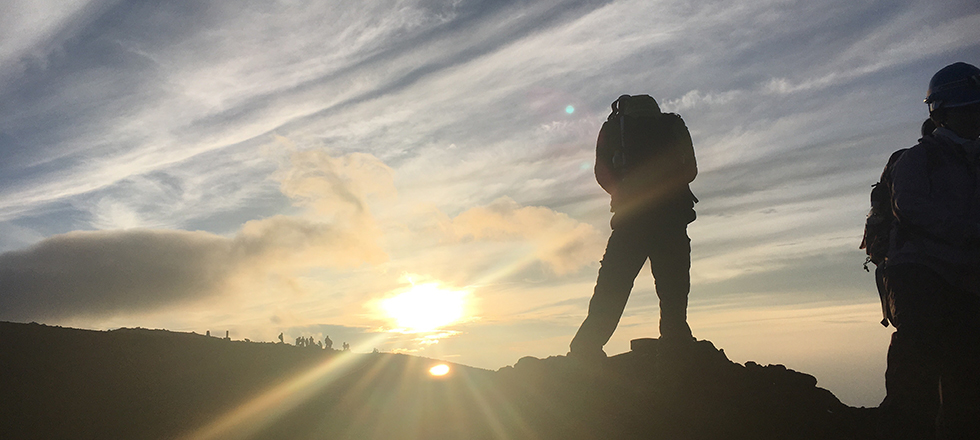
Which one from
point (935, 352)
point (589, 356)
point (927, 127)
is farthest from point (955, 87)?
point (589, 356)

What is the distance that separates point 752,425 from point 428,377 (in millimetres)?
4072

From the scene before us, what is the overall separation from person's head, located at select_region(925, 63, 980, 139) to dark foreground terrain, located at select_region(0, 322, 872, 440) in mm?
3481

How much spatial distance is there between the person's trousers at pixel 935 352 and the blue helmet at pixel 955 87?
174 cm

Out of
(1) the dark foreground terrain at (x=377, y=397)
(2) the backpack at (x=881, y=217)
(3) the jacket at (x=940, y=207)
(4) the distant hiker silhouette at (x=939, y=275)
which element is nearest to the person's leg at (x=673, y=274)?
(1) the dark foreground terrain at (x=377, y=397)

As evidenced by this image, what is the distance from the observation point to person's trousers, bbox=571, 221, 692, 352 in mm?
7719

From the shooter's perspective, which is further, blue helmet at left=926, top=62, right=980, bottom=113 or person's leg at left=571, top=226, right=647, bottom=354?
person's leg at left=571, top=226, right=647, bottom=354

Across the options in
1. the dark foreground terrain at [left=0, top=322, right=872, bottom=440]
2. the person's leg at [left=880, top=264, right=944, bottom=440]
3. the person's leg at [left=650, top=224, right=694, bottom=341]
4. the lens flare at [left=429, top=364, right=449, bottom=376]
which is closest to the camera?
the person's leg at [left=880, top=264, right=944, bottom=440]

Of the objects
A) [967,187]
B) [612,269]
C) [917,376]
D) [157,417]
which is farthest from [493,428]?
[967,187]

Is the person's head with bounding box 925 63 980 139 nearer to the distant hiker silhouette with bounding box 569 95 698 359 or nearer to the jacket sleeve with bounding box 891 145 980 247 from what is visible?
the jacket sleeve with bounding box 891 145 980 247

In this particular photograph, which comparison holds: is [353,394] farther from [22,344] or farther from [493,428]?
[22,344]

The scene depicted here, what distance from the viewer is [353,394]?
693 cm

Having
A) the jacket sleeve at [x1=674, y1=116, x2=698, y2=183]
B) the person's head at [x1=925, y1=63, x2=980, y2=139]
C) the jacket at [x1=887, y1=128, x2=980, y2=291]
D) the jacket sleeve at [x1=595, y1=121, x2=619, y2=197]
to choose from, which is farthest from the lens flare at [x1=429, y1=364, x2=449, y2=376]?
the person's head at [x1=925, y1=63, x2=980, y2=139]

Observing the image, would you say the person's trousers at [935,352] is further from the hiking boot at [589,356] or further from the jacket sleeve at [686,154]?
the hiking boot at [589,356]

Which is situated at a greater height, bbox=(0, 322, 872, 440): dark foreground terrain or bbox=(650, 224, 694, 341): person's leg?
A: bbox=(650, 224, 694, 341): person's leg
